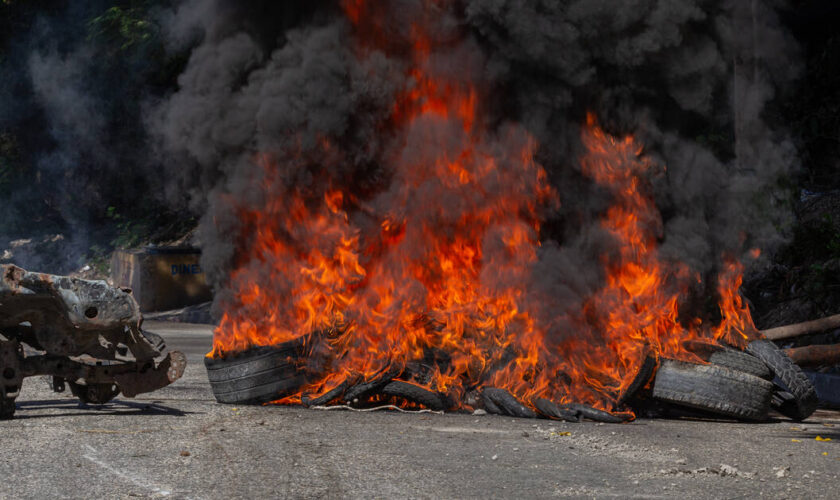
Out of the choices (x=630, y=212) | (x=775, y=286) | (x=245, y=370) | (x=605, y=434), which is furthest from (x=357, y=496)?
(x=775, y=286)

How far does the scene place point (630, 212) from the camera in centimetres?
913

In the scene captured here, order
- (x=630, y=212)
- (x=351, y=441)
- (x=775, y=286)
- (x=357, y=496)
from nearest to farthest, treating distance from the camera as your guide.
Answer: (x=357, y=496) → (x=351, y=441) → (x=630, y=212) → (x=775, y=286)

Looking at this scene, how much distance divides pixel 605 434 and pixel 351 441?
6.85 ft

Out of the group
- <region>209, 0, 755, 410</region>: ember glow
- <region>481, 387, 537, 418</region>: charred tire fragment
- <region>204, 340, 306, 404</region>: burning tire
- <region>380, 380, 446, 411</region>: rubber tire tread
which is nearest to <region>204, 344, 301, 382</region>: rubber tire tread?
<region>204, 340, 306, 404</region>: burning tire

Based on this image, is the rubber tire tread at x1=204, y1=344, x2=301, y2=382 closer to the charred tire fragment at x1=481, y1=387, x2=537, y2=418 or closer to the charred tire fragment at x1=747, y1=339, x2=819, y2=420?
the charred tire fragment at x1=481, y1=387, x2=537, y2=418

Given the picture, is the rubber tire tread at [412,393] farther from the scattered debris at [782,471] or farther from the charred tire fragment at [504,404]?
the scattered debris at [782,471]

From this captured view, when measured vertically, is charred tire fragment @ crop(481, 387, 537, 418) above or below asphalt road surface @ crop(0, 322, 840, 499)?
below

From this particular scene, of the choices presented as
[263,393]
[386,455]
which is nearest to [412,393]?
[263,393]

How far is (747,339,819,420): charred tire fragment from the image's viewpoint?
8.04m

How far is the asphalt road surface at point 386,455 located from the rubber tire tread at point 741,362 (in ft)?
1.64

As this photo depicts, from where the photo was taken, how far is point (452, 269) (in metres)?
9.32

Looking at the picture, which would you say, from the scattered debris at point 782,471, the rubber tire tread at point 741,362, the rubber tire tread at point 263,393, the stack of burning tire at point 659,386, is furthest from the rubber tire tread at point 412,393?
the scattered debris at point 782,471

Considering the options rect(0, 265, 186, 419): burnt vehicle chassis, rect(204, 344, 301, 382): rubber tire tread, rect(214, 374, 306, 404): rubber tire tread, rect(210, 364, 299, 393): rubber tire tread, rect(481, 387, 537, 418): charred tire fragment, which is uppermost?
rect(0, 265, 186, 419): burnt vehicle chassis

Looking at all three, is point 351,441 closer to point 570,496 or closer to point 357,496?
point 357,496
